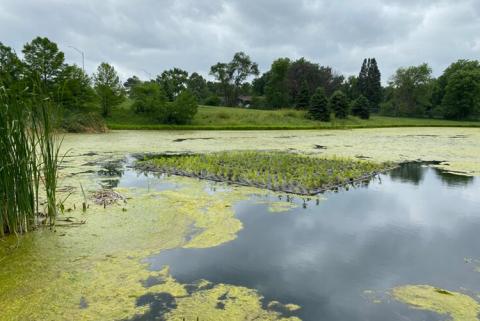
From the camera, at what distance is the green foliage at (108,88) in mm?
29812

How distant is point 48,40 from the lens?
27609 mm

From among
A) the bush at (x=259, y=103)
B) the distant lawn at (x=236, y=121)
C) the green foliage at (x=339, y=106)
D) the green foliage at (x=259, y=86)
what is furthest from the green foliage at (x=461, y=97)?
the green foliage at (x=259, y=86)

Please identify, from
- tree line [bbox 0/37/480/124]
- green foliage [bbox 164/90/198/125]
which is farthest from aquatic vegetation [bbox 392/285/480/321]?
green foliage [bbox 164/90/198/125]

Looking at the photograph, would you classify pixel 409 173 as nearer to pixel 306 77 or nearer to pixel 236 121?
pixel 236 121

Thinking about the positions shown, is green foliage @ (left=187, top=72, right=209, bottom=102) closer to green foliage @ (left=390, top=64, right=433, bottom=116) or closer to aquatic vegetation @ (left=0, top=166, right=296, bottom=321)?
green foliage @ (left=390, top=64, right=433, bottom=116)

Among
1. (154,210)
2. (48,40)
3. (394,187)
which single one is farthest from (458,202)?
(48,40)

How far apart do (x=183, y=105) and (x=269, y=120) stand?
7.82m

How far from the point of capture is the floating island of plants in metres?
8.22

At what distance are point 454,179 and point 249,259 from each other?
24.4 ft

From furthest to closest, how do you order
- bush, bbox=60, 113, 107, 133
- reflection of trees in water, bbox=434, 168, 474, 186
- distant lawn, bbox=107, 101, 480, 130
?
distant lawn, bbox=107, 101, 480, 130, bush, bbox=60, 113, 107, 133, reflection of trees in water, bbox=434, 168, 474, 186

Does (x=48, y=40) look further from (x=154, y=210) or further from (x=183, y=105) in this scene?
(x=154, y=210)

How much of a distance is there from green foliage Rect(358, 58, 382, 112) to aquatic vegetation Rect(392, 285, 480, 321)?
57.9 metres

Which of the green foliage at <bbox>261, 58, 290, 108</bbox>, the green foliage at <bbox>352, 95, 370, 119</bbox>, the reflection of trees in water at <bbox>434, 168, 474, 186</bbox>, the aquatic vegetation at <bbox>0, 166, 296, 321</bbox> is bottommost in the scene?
the reflection of trees in water at <bbox>434, 168, 474, 186</bbox>

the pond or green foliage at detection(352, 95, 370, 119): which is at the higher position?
green foliage at detection(352, 95, 370, 119)
